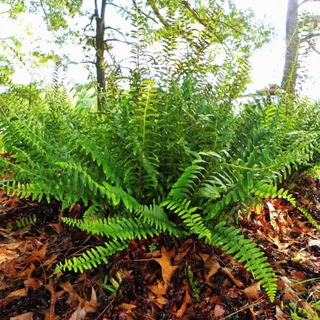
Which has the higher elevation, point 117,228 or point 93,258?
point 117,228

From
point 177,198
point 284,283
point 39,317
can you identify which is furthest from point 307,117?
point 39,317

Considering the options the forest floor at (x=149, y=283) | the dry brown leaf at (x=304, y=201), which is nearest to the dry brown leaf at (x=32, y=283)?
the forest floor at (x=149, y=283)

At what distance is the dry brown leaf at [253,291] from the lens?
1124mm

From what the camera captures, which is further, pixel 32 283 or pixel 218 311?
pixel 32 283

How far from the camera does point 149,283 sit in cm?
113

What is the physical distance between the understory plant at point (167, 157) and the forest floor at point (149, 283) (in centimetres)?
7

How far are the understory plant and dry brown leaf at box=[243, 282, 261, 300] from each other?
6cm

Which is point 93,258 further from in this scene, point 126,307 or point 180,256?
point 180,256

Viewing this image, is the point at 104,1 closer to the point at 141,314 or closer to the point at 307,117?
the point at 307,117

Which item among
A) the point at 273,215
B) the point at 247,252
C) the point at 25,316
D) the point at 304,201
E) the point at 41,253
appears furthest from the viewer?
the point at 304,201

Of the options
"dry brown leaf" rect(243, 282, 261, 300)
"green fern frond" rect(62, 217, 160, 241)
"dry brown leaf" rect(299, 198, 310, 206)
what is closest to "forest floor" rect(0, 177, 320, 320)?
"dry brown leaf" rect(243, 282, 261, 300)

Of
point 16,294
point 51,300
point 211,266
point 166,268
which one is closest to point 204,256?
point 211,266

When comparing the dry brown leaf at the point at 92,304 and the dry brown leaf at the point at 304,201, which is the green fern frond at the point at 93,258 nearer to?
the dry brown leaf at the point at 92,304

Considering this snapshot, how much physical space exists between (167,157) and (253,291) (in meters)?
0.56
